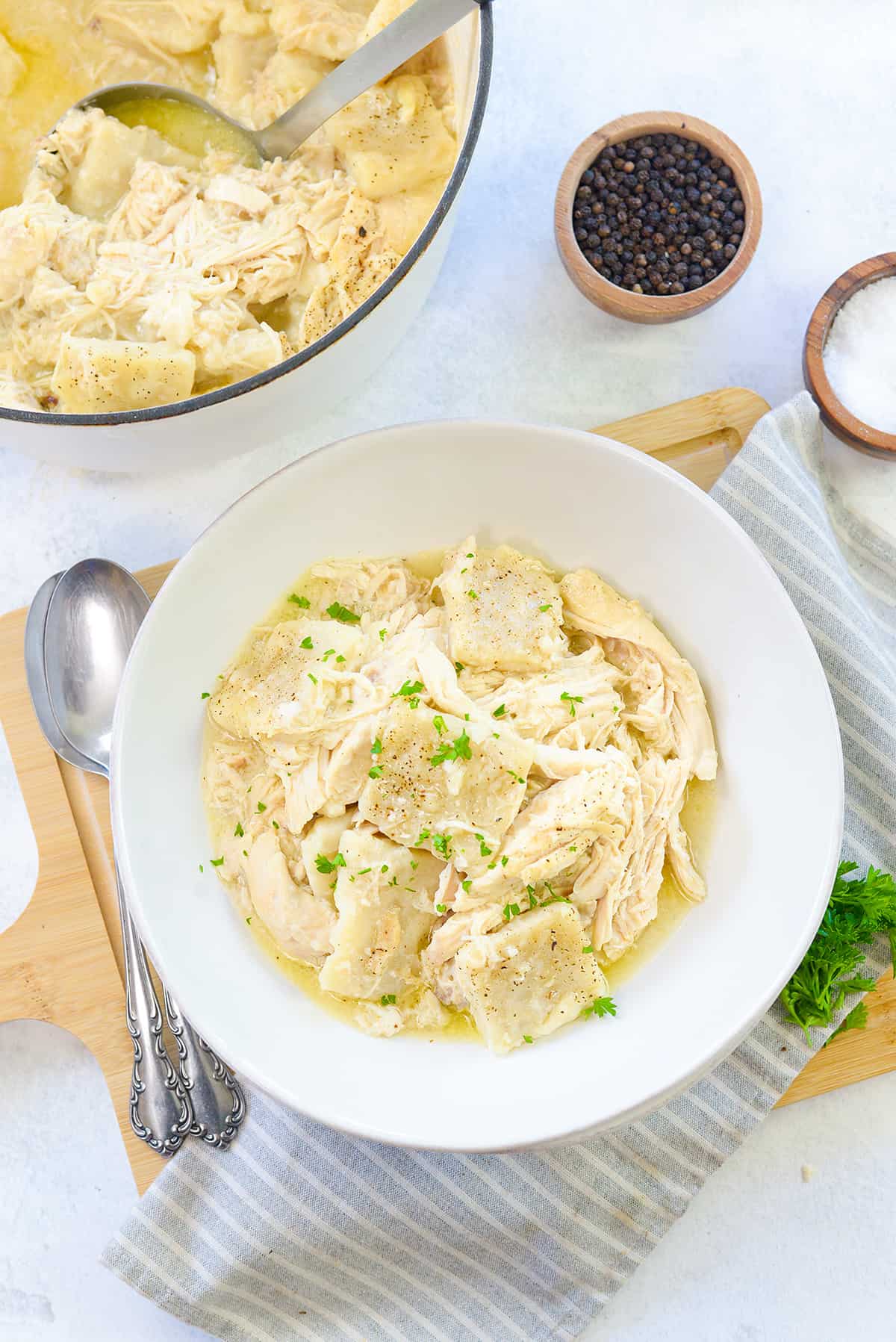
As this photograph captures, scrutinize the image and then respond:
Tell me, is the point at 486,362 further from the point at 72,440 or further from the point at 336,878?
the point at 336,878

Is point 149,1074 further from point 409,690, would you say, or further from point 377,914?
point 409,690

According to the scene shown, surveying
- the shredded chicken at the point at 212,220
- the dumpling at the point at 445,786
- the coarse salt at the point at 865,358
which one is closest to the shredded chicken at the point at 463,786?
the dumpling at the point at 445,786

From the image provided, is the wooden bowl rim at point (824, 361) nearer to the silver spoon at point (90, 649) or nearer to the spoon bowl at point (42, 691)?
the silver spoon at point (90, 649)

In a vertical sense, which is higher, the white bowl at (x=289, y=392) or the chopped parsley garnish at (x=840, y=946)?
the white bowl at (x=289, y=392)

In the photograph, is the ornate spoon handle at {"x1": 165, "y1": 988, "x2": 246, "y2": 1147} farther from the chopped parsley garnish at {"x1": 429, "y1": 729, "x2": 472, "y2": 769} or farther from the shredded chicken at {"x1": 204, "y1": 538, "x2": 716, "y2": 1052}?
the chopped parsley garnish at {"x1": 429, "y1": 729, "x2": 472, "y2": 769}

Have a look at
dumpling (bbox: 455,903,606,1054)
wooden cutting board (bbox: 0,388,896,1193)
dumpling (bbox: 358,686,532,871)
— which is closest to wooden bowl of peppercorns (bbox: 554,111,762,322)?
dumpling (bbox: 358,686,532,871)

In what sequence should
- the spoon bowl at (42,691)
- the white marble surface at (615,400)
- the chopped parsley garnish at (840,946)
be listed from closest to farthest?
the chopped parsley garnish at (840,946) → the spoon bowl at (42,691) → the white marble surface at (615,400)

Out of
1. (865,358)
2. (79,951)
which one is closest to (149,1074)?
(79,951)
